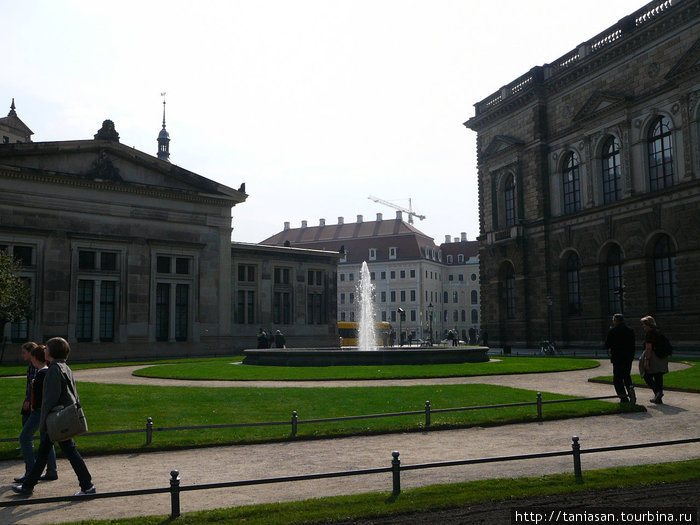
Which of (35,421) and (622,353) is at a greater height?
(622,353)

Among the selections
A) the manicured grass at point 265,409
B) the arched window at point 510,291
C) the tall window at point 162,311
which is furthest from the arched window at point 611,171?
the tall window at point 162,311

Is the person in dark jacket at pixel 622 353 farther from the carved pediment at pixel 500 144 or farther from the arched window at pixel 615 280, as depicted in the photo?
the carved pediment at pixel 500 144

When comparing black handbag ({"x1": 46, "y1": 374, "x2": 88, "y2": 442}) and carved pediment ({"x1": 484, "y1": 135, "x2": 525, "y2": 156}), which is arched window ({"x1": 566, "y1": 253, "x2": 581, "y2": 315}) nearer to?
carved pediment ({"x1": 484, "y1": 135, "x2": 525, "y2": 156})

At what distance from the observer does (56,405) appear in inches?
370

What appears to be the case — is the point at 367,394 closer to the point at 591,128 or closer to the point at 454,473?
the point at 454,473

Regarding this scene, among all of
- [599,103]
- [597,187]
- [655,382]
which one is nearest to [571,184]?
[597,187]

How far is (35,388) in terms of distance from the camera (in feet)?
32.7

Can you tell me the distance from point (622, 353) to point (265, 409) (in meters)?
9.03

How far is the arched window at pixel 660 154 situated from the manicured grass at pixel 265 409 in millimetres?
27776

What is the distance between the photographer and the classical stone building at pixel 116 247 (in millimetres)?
46281

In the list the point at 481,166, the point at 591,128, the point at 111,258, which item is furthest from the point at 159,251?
the point at 591,128

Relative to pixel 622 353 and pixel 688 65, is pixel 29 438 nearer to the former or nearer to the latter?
pixel 622 353

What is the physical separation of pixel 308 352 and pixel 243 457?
66.9ft

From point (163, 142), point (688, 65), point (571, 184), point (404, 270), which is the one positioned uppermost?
point (163, 142)
